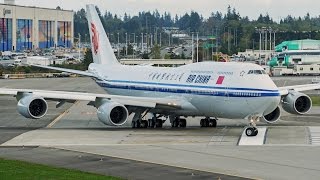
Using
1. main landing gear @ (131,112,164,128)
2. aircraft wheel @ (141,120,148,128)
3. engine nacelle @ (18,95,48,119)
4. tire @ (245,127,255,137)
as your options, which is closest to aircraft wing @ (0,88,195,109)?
engine nacelle @ (18,95,48,119)

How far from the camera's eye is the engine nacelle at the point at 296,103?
49.7m

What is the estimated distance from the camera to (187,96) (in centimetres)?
4766

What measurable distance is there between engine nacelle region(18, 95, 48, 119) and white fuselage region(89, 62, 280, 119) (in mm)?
6854

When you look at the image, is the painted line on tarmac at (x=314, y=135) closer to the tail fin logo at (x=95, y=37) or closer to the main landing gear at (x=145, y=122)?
the main landing gear at (x=145, y=122)

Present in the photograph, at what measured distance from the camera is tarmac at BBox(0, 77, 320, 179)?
32.2m

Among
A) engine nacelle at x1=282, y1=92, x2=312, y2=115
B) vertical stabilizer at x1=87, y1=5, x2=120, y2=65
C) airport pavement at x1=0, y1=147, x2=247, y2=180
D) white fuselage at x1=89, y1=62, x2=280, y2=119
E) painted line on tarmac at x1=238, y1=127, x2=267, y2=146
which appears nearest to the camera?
airport pavement at x1=0, y1=147, x2=247, y2=180

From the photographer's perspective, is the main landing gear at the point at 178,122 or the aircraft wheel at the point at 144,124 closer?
the aircraft wheel at the point at 144,124

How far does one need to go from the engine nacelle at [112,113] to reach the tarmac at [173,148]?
0.73 m

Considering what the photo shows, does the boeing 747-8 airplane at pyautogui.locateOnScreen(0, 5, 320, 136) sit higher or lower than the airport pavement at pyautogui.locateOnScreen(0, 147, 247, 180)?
higher

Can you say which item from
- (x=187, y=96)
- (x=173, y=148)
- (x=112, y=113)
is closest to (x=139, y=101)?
(x=112, y=113)

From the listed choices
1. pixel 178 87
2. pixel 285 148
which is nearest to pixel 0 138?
pixel 178 87

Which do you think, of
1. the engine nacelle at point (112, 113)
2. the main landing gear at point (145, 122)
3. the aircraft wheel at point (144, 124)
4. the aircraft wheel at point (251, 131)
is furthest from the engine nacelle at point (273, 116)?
the engine nacelle at point (112, 113)

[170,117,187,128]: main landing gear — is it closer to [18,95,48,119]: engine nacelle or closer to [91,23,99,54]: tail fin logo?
[18,95,48,119]: engine nacelle

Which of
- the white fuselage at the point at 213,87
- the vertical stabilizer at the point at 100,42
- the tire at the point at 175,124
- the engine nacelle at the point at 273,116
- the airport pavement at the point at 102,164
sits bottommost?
the airport pavement at the point at 102,164
